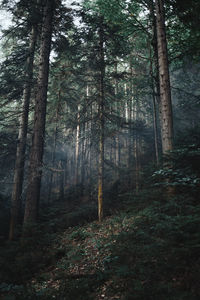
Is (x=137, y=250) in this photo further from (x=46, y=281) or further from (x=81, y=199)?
(x=81, y=199)

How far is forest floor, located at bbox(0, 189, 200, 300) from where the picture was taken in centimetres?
356

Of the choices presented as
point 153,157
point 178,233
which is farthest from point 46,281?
point 153,157

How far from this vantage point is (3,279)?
5.88 meters

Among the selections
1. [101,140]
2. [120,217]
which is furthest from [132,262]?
[101,140]

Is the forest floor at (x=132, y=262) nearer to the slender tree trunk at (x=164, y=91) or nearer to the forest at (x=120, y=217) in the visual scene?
the forest at (x=120, y=217)

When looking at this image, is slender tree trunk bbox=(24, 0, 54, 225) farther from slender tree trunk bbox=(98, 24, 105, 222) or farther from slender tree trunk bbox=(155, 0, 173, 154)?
slender tree trunk bbox=(155, 0, 173, 154)

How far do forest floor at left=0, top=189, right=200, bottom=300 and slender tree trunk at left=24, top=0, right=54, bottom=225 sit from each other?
164cm

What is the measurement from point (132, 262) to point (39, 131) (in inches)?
295

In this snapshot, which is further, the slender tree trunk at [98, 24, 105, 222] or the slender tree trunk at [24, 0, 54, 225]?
the slender tree trunk at [98, 24, 105, 222]

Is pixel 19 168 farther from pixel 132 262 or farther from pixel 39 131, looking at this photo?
pixel 132 262

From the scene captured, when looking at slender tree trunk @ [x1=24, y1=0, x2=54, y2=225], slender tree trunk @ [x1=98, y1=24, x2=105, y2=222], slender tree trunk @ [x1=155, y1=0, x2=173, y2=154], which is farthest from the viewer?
slender tree trunk @ [x1=98, y1=24, x2=105, y2=222]

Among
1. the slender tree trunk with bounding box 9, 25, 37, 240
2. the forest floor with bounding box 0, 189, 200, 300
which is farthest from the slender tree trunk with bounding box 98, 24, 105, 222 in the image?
the slender tree trunk with bounding box 9, 25, 37, 240

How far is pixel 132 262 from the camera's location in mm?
4488

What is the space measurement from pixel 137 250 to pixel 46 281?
346 cm
